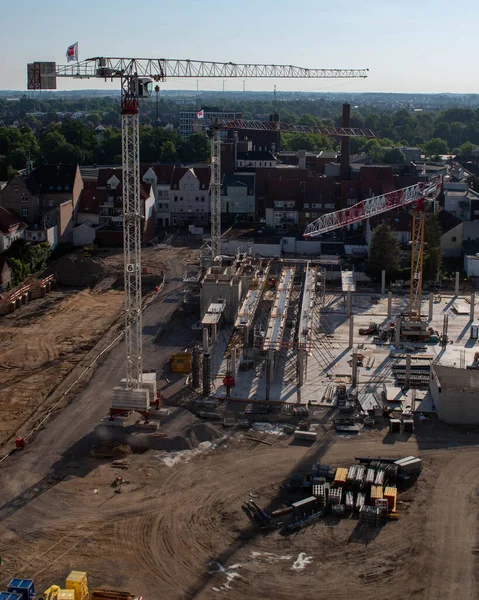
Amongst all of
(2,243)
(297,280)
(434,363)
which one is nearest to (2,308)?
(2,243)

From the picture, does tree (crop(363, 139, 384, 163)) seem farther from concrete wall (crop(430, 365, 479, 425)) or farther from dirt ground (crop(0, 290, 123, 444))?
concrete wall (crop(430, 365, 479, 425))

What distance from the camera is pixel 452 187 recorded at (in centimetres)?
4634

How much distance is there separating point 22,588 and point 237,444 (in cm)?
721

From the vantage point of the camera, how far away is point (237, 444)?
64.4 feet

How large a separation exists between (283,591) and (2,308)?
19.3m

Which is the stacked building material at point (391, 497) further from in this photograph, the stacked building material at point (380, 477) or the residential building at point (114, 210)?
the residential building at point (114, 210)

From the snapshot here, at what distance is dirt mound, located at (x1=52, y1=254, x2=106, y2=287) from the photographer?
34906 mm

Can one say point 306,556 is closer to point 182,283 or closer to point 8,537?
point 8,537

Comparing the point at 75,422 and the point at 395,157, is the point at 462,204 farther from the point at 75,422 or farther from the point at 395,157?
the point at 75,422

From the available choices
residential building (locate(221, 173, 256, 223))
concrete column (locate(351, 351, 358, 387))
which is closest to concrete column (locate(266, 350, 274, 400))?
concrete column (locate(351, 351, 358, 387))

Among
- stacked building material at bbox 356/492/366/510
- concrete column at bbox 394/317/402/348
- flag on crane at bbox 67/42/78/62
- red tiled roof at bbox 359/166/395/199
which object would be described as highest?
flag on crane at bbox 67/42/78/62

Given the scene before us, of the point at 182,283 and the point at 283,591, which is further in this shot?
the point at 182,283

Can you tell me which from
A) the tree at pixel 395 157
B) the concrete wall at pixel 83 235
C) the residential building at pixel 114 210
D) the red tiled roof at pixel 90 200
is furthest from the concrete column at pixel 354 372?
the tree at pixel 395 157

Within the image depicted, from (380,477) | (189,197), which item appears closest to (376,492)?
(380,477)
